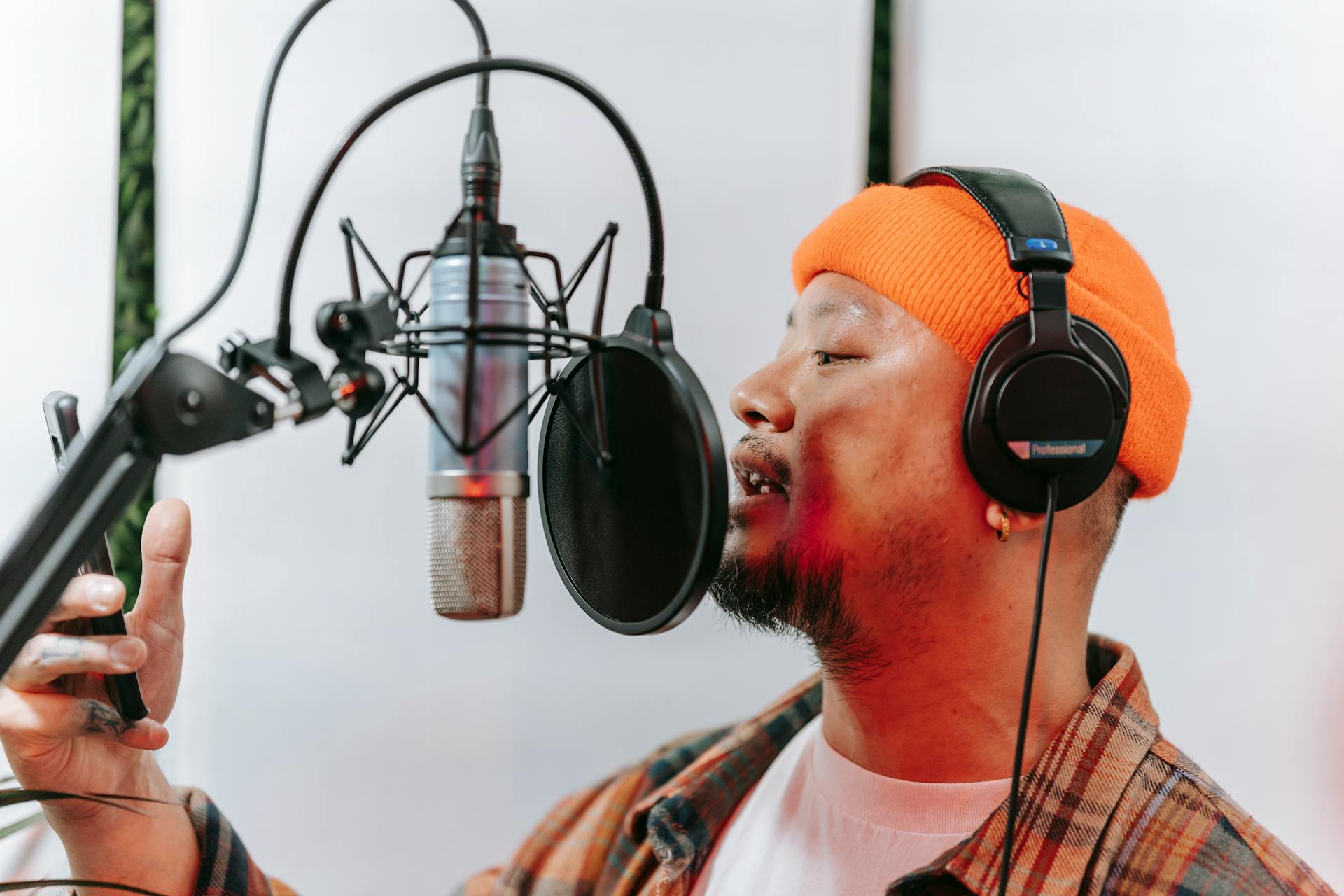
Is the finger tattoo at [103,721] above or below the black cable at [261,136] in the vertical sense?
below

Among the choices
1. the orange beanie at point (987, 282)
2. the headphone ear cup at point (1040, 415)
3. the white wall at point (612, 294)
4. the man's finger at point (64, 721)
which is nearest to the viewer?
the man's finger at point (64, 721)

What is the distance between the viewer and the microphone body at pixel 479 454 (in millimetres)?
575

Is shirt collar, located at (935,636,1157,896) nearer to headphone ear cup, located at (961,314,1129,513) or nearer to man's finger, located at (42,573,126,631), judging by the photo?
headphone ear cup, located at (961,314,1129,513)

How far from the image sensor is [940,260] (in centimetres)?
100

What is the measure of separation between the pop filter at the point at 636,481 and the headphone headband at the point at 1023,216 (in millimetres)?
395

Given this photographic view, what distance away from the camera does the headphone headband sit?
872mm

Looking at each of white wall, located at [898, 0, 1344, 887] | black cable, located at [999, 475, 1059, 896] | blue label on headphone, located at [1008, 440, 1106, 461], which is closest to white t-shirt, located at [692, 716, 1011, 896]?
black cable, located at [999, 475, 1059, 896]

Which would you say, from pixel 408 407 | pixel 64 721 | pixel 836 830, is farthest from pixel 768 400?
pixel 64 721

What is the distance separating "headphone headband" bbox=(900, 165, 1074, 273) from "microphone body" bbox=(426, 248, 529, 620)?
19.7 inches

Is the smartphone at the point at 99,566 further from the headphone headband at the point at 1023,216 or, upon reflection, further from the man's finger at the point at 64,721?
the headphone headband at the point at 1023,216

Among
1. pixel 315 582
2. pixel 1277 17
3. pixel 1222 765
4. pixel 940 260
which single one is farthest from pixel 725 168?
pixel 1222 765

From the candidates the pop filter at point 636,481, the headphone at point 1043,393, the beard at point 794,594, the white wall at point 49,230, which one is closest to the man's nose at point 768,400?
the beard at point 794,594

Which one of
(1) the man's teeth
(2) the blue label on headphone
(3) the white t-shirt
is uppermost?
(2) the blue label on headphone

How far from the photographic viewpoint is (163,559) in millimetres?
818
